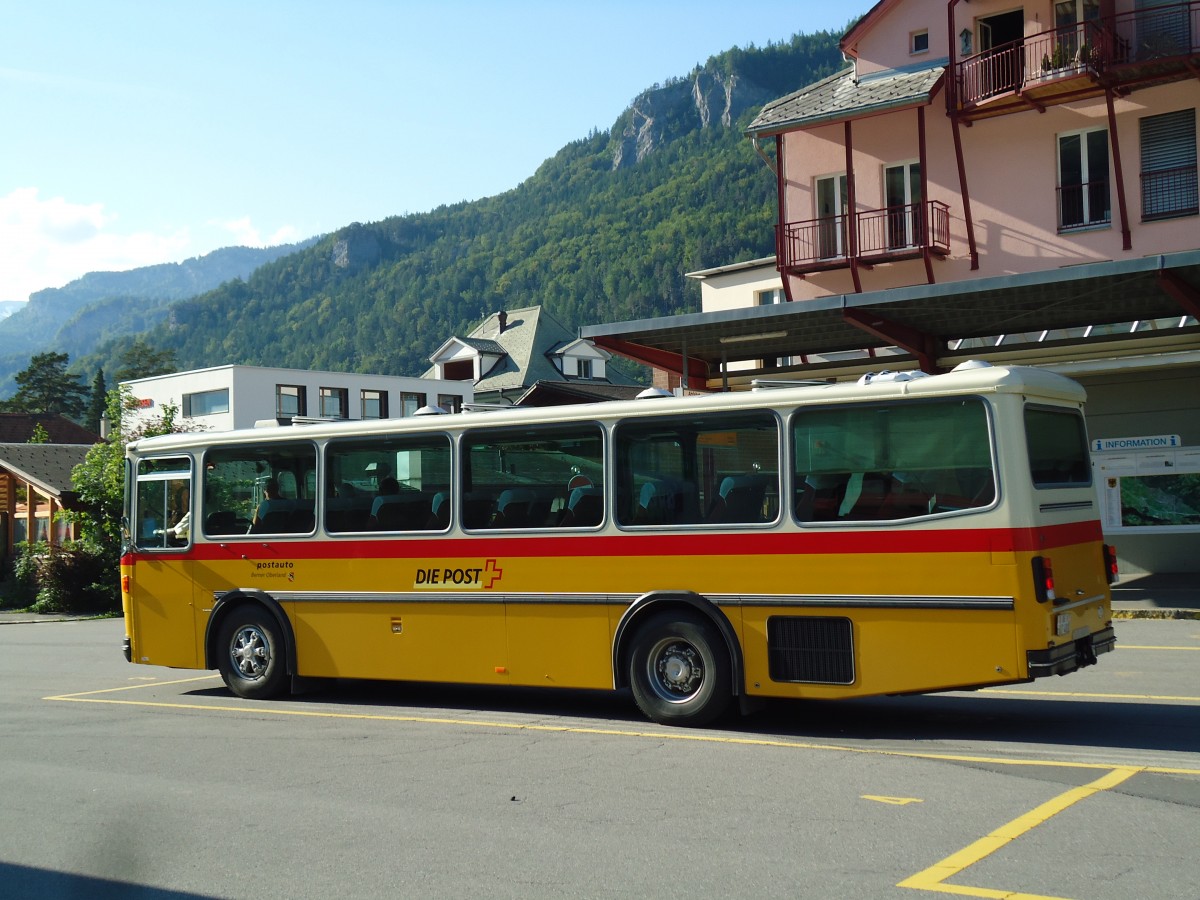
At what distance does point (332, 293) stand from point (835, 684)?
171m

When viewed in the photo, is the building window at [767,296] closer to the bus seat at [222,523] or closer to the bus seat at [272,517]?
the bus seat at [222,523]

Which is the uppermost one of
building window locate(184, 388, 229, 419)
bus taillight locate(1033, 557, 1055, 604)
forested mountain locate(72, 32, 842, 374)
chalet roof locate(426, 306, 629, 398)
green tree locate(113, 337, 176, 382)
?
forested mountain locate(72, 32, 842, 374)

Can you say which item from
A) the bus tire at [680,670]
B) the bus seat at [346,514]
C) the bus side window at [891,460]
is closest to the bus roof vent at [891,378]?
the bus side window at [891,460]

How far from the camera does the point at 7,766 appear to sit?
943 centimetres

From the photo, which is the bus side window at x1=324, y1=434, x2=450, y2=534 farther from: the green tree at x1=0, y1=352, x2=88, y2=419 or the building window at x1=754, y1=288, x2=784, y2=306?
the green tree at x1=0, y1=352, x2=88, y2=419

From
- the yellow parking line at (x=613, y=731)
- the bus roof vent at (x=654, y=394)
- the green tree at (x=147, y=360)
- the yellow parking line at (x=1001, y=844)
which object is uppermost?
the green tree at (x=147, y=360)


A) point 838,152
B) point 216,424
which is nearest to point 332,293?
point 216,424

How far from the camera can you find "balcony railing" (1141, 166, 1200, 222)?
23.3 metres

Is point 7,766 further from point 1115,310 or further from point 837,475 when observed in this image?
point 1115,310

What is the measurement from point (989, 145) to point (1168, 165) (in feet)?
11.1

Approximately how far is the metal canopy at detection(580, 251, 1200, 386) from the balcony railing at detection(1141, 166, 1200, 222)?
263 cm

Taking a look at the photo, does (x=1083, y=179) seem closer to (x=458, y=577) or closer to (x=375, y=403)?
(x=458, y=577)

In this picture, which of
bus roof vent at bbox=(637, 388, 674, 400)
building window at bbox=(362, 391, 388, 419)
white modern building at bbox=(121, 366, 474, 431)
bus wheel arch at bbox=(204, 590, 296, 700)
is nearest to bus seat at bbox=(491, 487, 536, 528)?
bus roof vent at bbox=(637, 388, 674, 400)

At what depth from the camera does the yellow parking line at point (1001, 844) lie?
553 centimetres
